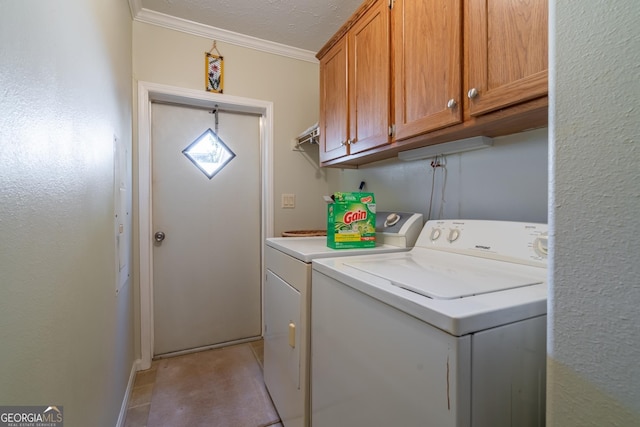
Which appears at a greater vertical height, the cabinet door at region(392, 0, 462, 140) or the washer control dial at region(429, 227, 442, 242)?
the cabinet door at region(392, 0, 462, 140)

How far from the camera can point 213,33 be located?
2141 millimetres

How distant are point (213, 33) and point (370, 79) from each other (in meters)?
1.49

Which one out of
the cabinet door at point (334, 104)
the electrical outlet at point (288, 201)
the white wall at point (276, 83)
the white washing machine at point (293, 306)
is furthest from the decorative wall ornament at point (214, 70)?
the white washing machine at point (293, 306)

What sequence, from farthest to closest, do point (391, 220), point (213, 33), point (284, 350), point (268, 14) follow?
point (213, 33) < point (268, 14) < point (391, 220) < point (284, 350)

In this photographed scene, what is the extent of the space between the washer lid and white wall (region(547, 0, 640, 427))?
0.87ft

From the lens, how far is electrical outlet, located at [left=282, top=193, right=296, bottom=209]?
2449 mm

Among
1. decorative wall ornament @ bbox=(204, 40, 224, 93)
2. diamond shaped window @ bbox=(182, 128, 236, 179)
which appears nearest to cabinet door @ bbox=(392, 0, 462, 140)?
decorative wall ornament @ bbox=(204, 40, 224, 93)

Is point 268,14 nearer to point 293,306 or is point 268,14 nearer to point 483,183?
point 483,183

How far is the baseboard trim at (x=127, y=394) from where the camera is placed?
1432 mm

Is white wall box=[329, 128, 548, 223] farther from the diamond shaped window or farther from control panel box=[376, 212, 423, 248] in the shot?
the diamond shaped window

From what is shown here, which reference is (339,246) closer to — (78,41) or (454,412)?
(454,412)

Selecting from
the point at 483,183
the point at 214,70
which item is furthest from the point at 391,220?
→ the point at 214,70

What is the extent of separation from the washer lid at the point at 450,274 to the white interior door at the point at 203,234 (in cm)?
157

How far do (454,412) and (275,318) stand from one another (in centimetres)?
112
